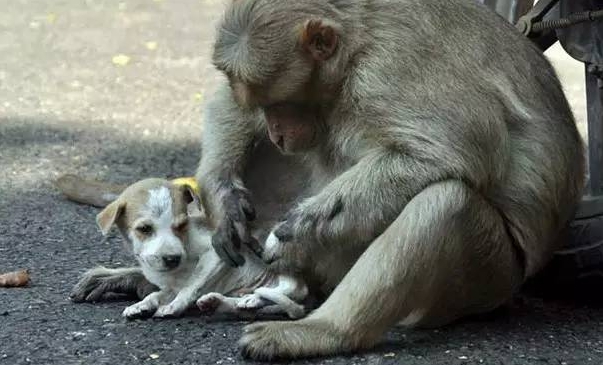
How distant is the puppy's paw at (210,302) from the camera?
5.43 m

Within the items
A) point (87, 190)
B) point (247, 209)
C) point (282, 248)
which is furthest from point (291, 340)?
point (87, 190)

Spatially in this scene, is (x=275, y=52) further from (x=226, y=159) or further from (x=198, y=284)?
(x=198, y=284)

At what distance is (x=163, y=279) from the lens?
561 centimetres

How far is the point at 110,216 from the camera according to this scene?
218 inches

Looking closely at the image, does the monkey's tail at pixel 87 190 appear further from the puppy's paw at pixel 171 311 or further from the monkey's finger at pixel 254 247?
the puppy's paw at pixel 171 311

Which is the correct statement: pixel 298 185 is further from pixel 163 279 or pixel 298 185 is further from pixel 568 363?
pixel 568 363

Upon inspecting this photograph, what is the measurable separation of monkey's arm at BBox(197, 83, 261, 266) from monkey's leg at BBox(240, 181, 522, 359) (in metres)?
0.82

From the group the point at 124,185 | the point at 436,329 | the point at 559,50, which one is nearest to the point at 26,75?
the point at 124,185

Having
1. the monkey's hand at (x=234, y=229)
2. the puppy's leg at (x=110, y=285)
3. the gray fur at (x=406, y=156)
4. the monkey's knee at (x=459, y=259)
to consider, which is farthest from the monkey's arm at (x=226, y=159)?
the monkey's knee at (x=459, y=259)

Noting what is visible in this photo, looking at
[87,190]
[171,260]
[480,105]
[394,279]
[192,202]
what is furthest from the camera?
[87,190]

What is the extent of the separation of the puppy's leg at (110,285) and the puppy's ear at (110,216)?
418 millimetres

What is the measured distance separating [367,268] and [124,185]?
12.1ft

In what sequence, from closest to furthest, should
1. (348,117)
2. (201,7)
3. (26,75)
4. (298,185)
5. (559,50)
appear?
(348,117), (298,185), (26,75), (559,50), (201,7)

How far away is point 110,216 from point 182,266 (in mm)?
391
